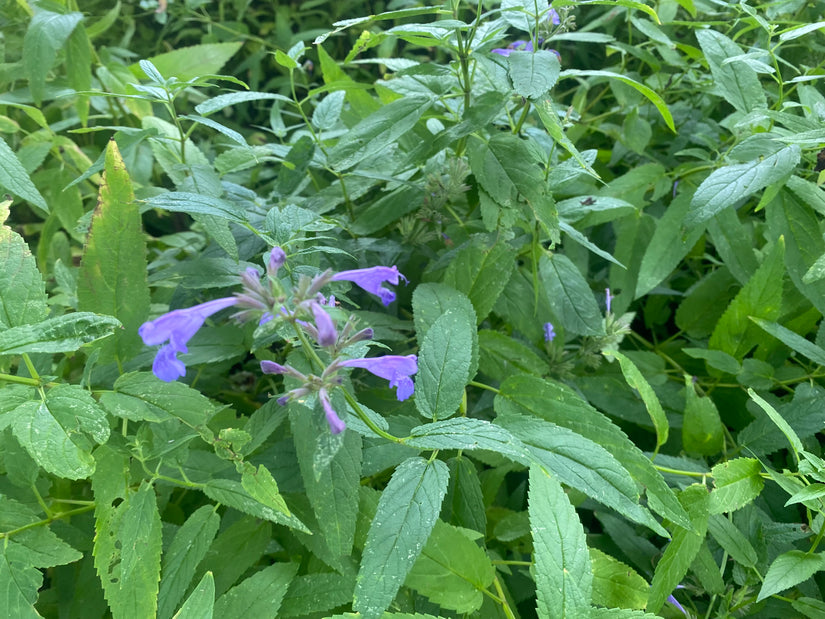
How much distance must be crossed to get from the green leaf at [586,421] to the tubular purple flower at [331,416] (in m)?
0.35

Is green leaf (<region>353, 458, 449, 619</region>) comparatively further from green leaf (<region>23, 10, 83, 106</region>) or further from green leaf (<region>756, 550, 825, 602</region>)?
green leaf (<region>23, 10, 83, 106</region>)

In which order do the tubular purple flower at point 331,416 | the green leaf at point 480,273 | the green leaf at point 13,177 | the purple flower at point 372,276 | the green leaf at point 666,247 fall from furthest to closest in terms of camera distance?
the green leaf at point 666,247 → the green leaf at point 480,273 → the green leaf at point 13,177 → the purple flower at point 372,276 → the tubular purple flower at point 331,416

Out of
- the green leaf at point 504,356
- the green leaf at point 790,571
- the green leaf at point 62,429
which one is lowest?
the green leaf at point 790,571

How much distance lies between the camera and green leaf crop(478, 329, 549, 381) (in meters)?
1.05

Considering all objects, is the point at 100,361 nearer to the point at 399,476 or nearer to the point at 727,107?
the point at 399,476

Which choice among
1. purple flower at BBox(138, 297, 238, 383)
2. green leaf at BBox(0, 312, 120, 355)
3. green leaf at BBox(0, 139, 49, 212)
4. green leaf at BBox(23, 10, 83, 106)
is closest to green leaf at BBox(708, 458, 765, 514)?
purple flower at BBox(138, 297, 238, 383)

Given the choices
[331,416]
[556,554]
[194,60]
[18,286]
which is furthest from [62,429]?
[194,60]

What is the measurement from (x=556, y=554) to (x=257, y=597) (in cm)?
41

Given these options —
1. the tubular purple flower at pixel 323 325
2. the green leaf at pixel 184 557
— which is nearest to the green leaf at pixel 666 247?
the tubular purple flower at pixel 323 325

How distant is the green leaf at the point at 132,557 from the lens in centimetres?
68

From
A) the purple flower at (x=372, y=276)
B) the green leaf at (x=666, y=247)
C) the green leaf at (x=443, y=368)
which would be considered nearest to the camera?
the purple flower at (x=372, y=276)

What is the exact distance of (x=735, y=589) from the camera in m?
0.93

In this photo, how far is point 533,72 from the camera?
83cm

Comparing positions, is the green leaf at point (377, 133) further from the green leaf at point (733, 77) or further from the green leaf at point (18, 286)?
the green leaf at point (733, 77)
